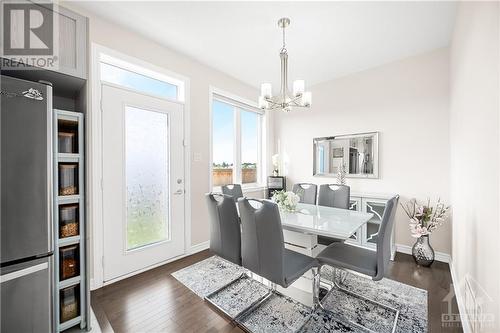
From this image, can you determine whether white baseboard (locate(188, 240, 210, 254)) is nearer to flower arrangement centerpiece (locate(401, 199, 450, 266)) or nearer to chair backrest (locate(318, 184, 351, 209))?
chair backrest (locate(318, 184, 351, 209))

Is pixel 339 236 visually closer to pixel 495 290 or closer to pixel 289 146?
pixel 495 290

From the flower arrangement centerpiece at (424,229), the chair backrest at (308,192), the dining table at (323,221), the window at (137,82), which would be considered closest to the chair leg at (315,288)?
the dining table at (323,221)

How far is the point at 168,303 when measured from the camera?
1963 millimetres

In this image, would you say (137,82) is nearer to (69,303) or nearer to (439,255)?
(69,303)

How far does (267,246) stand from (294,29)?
7.51 feet

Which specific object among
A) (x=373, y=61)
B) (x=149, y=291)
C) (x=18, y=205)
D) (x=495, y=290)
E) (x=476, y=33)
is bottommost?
(x=149, y=291)

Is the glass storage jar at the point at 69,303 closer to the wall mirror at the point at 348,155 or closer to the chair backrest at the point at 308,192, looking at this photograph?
the chair backrest at the point at 308,192

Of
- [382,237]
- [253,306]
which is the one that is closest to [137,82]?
[253,306]

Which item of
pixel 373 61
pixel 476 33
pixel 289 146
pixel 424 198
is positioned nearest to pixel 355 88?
pixel 373 61

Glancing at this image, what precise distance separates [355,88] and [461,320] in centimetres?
312

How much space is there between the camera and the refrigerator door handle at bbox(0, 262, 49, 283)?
3.91ft

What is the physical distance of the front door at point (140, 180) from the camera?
7.61ft

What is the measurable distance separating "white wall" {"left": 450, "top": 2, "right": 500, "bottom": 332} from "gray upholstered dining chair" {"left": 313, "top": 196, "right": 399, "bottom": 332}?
48 cm

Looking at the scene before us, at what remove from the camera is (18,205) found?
48.5 inches
